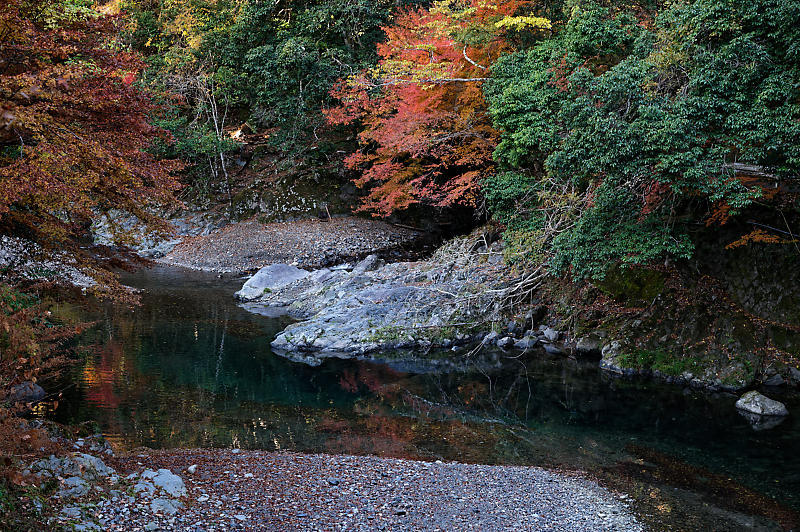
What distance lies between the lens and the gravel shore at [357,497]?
568 centimetres

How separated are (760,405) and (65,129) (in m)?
12.3

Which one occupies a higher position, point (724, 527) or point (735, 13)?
point (735, 13)

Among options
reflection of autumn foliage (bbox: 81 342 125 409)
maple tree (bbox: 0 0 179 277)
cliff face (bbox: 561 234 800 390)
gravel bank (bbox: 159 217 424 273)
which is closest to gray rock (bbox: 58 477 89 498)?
maple tree (bbox: 0 0 179 277)

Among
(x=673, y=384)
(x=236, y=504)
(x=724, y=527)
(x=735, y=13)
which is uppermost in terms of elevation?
(x=735, y=13)

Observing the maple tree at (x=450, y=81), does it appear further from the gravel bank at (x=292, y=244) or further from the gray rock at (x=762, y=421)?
the gray rock at (x=762, y=421)

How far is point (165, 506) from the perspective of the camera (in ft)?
17.9

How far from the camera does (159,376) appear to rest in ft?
40.5

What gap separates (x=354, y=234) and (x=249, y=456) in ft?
65.8

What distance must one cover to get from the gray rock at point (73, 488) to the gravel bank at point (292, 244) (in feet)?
63.3

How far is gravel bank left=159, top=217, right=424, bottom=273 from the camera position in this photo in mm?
25438

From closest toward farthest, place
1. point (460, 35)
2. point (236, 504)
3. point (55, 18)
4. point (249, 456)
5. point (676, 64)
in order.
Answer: point (236, 504) → point (249, 456) → point (55, 18) → point (676, 64) → point (460, 35)

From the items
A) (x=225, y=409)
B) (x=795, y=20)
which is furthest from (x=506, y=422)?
(x=795, y=20)

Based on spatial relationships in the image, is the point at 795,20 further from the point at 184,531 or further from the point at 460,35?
the point at 184,531

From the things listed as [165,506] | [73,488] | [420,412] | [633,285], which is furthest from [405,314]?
[73,488]
